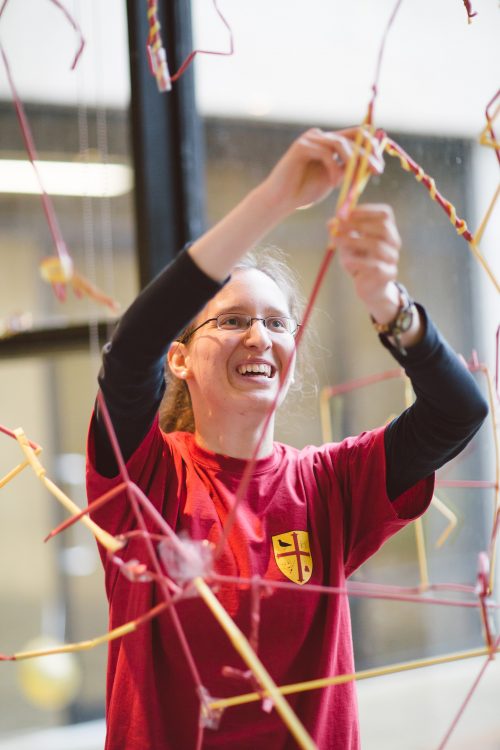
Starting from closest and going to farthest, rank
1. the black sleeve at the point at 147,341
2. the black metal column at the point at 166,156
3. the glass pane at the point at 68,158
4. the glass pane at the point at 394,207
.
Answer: the black sleeve at the point at 147,341
the glass pane at the point at 394,207
the black metal column at the point at 166,156
the glass pane at the point at 68,158

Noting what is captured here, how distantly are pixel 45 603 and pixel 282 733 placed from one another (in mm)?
1278

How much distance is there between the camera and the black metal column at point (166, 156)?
1356 mm

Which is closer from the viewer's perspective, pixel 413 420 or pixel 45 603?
pixel 413 420

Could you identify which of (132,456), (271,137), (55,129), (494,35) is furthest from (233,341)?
(55,129)

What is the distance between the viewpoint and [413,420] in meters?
0.70

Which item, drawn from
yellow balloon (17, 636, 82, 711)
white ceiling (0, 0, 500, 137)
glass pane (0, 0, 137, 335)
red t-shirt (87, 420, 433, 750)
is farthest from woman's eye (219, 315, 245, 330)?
yellow balloon (17, 636, 82, 711)

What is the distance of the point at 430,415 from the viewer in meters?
0.67

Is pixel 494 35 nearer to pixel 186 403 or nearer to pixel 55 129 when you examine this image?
pixel 186 403

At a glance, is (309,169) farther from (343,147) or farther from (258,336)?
(258,336)

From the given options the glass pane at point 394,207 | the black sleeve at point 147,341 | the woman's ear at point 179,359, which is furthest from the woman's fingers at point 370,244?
the glass pane at point 394,207

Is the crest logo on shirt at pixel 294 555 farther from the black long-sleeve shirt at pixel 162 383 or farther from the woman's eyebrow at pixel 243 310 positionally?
the woman's eyebrow at pixel 243 310

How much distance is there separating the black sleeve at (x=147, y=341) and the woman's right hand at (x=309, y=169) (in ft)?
0.26

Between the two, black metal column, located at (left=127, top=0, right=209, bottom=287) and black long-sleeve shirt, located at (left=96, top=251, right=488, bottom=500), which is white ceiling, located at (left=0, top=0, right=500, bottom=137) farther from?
black long-sleeve shirt, located at (left=96, top=251, right=488, bottom=500)

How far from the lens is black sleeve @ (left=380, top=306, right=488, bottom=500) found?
1.97 ft
